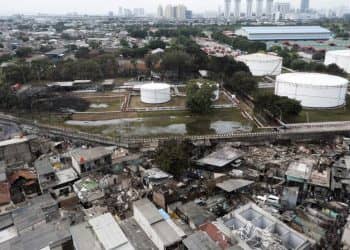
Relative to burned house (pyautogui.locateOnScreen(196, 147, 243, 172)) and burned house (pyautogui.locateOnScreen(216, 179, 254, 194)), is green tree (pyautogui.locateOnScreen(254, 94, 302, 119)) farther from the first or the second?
burned house (pyautogui.locateOnScreen(216, 179, 254, 194))

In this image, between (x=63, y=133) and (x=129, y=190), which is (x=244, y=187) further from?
(x=63, y=133)

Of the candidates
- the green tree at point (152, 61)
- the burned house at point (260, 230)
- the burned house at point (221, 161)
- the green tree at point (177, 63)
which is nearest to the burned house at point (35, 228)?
the burned house at point (260, 230)

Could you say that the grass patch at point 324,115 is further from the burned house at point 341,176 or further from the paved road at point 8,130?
the paved road at point 8,130

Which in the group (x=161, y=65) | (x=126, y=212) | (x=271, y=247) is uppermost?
(x=161, y=65)

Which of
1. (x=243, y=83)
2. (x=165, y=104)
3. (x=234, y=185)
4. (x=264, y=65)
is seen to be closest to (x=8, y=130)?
(x=165, y=104)

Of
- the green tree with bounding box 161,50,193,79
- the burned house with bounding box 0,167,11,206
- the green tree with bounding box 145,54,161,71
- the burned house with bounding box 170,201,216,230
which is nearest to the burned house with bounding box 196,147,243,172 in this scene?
the burned house with bounding box 170,201,216,230

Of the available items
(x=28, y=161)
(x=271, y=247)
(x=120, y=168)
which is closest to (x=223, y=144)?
(x=120, y=168)

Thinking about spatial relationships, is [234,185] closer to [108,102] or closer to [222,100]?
[222,100]
